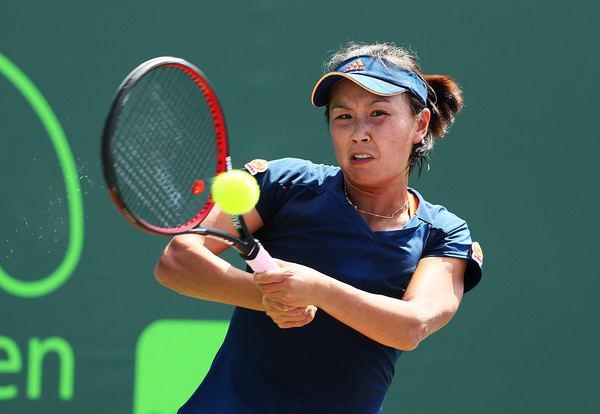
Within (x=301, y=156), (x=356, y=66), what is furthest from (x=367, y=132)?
(x=301, y=156)

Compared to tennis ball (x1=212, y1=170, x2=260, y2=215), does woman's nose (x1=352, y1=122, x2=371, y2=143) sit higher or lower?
higher

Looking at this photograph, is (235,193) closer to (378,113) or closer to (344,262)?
(344,262)

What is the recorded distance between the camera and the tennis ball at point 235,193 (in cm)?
149

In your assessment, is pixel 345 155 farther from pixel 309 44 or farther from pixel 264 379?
pixel 309 44

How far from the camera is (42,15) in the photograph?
9.89 feet

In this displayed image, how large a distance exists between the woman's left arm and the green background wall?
118 cm

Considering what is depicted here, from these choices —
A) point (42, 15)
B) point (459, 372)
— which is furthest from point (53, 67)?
point (459, 372)

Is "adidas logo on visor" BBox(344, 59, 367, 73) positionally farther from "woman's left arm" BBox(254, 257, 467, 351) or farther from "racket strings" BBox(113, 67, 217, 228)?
"woman's left arm" BBox(254, 257, 467, 351)

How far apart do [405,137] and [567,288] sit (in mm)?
1456

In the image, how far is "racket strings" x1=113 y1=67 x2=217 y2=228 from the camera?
1.63 meters

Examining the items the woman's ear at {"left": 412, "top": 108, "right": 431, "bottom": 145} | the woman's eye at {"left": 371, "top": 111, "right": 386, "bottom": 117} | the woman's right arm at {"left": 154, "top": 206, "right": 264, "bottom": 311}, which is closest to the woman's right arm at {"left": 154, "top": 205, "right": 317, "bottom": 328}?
the woman's right arm at {"left": 154, "top": 206, "right": 264, "bottom": 311}

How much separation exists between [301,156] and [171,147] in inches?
51.6

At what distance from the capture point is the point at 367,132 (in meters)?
1.87

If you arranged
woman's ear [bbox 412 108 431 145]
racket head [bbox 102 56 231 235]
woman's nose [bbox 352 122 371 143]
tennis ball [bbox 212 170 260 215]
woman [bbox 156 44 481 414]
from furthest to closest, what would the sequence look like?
1. woman's ear [bbox 412 108 431 145]
2. woman's nose [bbox 352 122 371 143]
3. woman [bbox 156 44 481 414]
4. racket head [bbox 102 56 231 235]
5. tennis ball [bbox 212 170 260 215]
